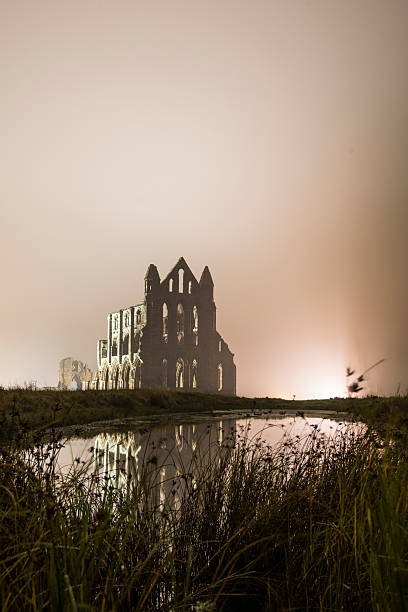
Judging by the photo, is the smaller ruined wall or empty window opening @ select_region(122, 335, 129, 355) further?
the smaller ruined wall

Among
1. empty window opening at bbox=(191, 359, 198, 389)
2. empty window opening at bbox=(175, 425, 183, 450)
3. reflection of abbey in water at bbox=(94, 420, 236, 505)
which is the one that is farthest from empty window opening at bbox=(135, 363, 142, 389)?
empty window opening at bbox=(175, 425, 183, 450)

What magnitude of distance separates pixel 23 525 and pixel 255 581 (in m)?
1.50

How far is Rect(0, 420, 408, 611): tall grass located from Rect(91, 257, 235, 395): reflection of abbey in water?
122ft

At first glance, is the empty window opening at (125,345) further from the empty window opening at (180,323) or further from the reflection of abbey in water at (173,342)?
the empty window opening at (180,323)

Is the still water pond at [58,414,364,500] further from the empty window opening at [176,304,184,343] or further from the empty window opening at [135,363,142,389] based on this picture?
the empty window opening at [176,304,184,343]

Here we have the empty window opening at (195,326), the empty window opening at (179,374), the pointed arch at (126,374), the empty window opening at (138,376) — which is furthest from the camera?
the empty window opening at (195,326)

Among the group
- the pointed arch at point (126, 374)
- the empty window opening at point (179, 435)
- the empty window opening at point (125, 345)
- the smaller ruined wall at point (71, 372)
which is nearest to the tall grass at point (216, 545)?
the empty window opening at point (179, 435)

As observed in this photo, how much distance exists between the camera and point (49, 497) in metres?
2.64

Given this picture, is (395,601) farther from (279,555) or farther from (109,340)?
(109,340)

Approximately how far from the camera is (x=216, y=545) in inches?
141

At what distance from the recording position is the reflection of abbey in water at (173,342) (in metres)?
41.8

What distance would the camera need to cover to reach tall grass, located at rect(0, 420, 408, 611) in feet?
7.82

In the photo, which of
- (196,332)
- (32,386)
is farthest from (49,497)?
(196,332)

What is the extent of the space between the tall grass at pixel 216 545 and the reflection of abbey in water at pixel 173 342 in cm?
3733
